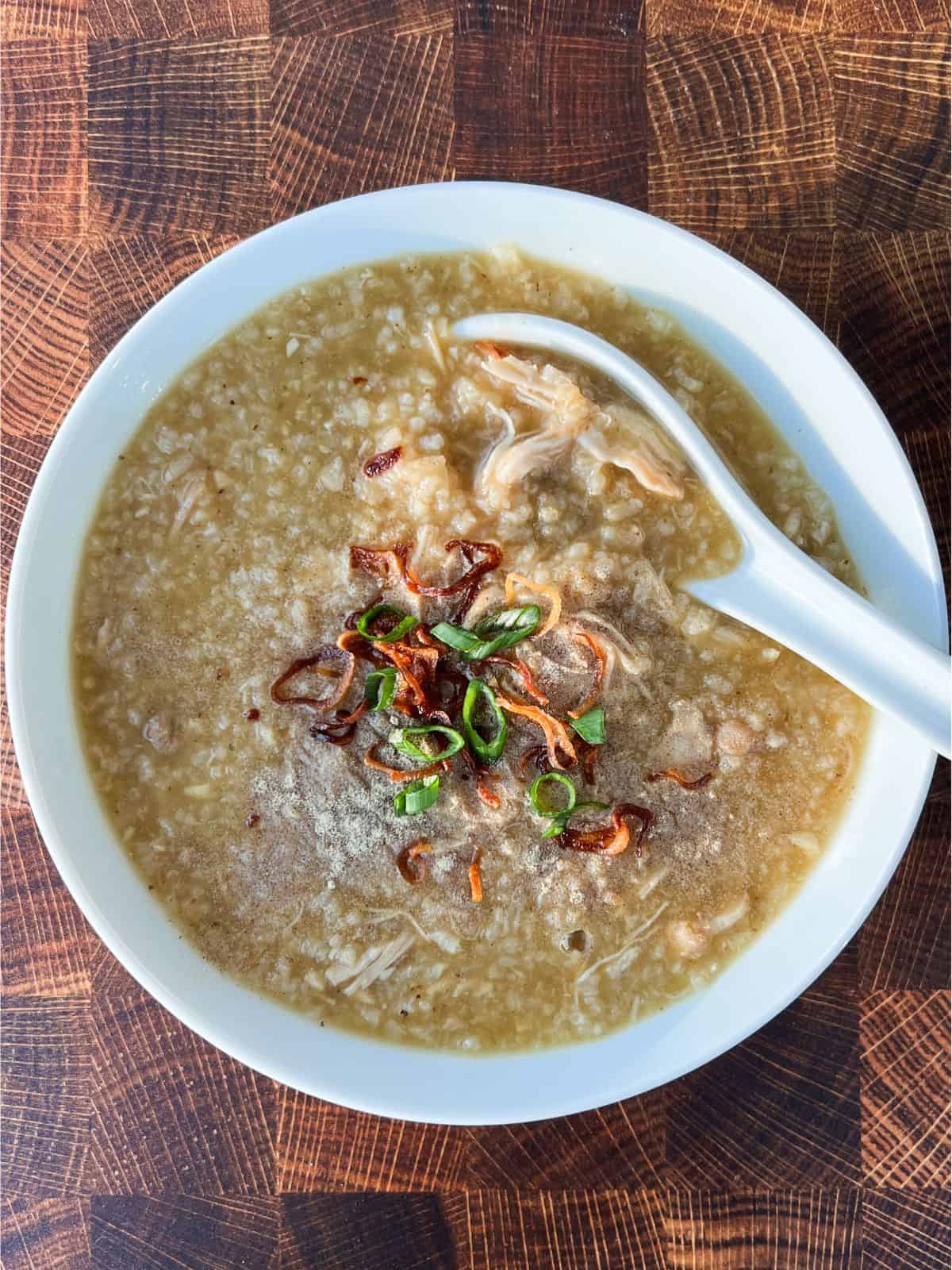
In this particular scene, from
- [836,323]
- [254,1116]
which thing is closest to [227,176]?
[836,323]

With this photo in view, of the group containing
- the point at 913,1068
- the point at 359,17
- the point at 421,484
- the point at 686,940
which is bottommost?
the point at 913,1068

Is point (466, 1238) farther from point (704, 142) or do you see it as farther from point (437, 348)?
point (704, 142)

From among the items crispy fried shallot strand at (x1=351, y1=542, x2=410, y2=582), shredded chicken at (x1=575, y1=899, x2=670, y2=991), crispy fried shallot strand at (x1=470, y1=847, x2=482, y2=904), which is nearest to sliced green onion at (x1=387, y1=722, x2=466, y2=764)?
crispy fried shallot strand at (x1=470, y1=847, x2=482, y2=904)

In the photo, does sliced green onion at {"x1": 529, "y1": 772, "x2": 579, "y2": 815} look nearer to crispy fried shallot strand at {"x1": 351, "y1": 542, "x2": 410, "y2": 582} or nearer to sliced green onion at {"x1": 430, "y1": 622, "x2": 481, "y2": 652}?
sliced green onion at {"x1": 430, "y1": 622, "x2": 481, "y2": 652}

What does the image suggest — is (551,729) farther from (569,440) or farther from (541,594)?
(569,440)

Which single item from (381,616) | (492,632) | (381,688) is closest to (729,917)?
(492,632)
